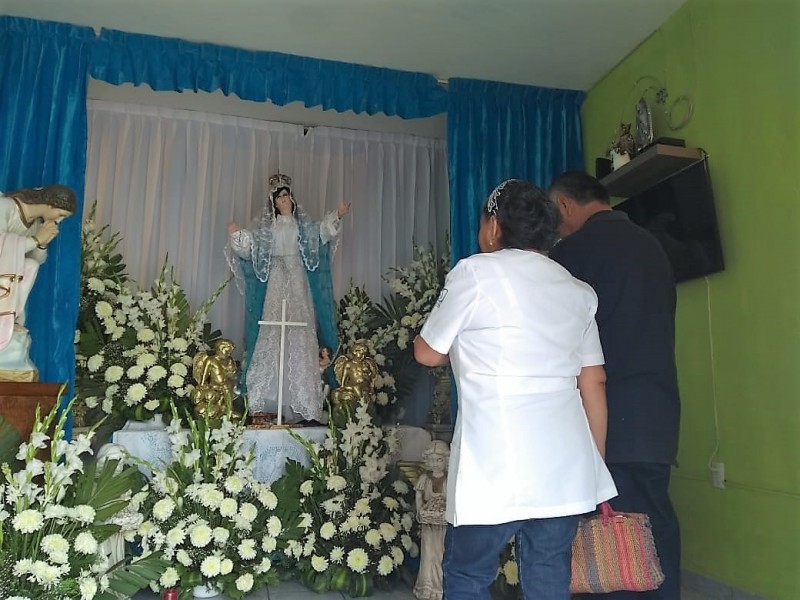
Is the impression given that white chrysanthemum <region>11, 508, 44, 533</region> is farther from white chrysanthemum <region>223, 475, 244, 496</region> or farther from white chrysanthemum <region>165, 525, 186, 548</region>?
white chrysanthemum <region>223, 475, 244, 496</region>

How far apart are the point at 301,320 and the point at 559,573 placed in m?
2.30

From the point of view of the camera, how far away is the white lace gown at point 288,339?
3.31m

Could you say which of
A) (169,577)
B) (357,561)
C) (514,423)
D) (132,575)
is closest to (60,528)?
(132,575)

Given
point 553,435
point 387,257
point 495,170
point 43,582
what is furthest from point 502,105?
point 43,582

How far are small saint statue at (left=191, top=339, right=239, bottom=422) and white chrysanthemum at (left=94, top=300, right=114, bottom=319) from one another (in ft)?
1.60

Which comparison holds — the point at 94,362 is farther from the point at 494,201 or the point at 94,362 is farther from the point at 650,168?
the point at 650,168

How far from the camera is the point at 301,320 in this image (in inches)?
138

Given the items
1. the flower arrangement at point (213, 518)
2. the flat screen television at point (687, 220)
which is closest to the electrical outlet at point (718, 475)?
the flat screen television at point (687, 220)

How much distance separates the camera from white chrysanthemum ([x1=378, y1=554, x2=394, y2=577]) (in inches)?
105

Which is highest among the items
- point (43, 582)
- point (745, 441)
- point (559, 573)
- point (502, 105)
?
point (502, 105)

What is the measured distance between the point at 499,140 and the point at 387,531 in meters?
2.01

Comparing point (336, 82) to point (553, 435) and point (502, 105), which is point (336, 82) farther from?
point (553, 435)

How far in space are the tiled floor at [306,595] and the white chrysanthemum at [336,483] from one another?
1.35 ft

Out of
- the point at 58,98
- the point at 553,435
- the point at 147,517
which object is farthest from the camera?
the point at 58,98
